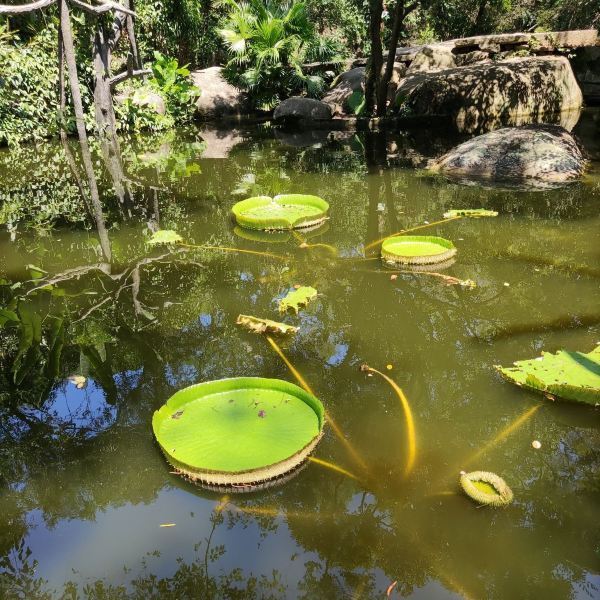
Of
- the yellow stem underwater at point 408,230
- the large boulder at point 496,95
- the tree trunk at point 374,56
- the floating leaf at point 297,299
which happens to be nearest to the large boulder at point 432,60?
the large boulder at point 496,95

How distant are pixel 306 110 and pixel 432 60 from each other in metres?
3.42

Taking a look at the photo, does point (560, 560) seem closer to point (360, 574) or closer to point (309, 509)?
point (360, 574)

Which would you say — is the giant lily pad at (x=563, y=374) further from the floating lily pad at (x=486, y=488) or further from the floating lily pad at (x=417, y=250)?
the floating lily pad at (x=417, y=250)

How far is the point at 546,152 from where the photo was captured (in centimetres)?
547

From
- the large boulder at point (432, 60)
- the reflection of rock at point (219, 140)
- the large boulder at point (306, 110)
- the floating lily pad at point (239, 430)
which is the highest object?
the large boulder at point (432, 60)

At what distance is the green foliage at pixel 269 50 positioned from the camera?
1082cm

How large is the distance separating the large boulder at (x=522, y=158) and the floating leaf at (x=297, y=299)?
337 centimetres

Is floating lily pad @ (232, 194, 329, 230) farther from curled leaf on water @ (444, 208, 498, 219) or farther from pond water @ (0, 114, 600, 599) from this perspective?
curled leaf on water @ (444, 208, 498, 219)

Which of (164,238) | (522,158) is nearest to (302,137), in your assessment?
(522,158)

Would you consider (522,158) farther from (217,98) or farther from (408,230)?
(217,98)

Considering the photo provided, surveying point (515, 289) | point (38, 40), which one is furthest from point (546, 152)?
point (38, 40)

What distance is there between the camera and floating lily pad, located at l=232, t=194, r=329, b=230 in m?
4.11

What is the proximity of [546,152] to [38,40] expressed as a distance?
845cm

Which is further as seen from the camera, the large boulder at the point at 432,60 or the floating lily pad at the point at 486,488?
the large boulder at the point at 432,60
